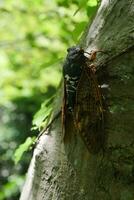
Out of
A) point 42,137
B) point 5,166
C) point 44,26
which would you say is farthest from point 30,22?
point 42,137

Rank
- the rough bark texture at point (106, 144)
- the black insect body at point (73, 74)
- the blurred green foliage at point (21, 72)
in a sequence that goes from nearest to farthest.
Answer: the rough bark texture at point (106, 144) < the black insect body at point (73, 74) < the blurred green foliage at point (21, 72)

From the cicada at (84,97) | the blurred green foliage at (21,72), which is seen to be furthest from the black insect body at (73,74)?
the blurred green foliage at (21,72)

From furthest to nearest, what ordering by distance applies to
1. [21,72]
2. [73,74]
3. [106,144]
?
1. [21,72]
2. [73,74]
3. [106,144]

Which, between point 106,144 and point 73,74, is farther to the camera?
point 73,74

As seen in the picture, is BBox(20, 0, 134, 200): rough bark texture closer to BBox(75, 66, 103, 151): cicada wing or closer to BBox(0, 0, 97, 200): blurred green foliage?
BBox(75, 66, 103, 151): cicada wing

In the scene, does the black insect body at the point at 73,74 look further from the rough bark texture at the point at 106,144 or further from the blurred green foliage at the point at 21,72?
the blurred green foliage at the point at 21,72

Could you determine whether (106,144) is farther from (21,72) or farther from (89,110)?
(21,72)

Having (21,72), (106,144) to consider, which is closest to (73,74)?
(106,144)
